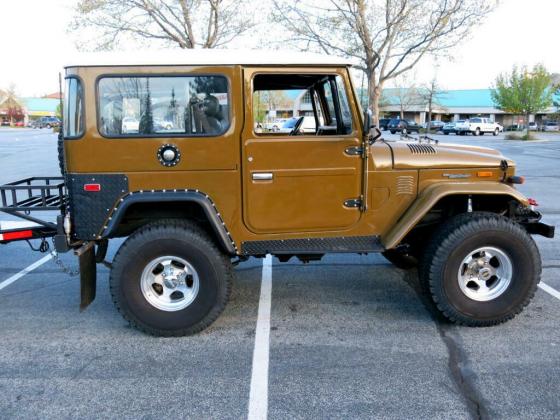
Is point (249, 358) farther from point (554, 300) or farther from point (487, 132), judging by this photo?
point (487, 132)

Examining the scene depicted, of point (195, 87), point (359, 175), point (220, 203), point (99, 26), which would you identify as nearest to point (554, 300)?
point (359, 175)

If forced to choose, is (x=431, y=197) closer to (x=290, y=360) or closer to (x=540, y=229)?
(x=540, y=229)

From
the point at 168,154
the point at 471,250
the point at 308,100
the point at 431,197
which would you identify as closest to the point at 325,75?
the point at 308,100

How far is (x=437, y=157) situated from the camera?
408 cm

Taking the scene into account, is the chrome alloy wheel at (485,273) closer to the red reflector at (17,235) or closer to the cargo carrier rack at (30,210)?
the cargo carrier rack at (30,210)

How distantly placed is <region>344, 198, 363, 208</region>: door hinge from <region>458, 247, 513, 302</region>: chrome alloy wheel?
974mm

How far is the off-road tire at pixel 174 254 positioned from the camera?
147 inches

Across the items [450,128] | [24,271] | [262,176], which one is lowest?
[24,271]

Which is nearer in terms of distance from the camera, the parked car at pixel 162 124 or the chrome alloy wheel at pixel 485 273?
the parked car at pixel 162 124

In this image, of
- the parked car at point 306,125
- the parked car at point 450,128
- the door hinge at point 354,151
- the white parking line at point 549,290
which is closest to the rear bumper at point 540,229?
the white parking line at point 549,290

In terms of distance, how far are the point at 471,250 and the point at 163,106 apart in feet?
8.83

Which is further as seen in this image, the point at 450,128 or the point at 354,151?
the point at 450,128

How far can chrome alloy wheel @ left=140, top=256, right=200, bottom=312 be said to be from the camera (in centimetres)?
382

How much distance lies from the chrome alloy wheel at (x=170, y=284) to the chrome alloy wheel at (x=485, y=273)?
2.19 metres
